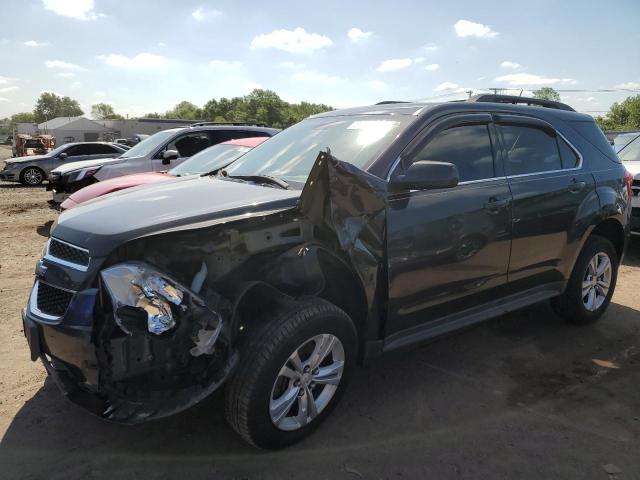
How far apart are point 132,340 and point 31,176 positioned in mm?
17917

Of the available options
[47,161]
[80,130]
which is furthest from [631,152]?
[80,130]

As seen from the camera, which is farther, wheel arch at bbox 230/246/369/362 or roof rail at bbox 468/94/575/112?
roof rail at bbox 468/94/575/112

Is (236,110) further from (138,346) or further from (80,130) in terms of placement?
(138,346)

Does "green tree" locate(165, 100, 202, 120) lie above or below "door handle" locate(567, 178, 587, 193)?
above

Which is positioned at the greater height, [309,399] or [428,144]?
[428,144]

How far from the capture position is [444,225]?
3.16m

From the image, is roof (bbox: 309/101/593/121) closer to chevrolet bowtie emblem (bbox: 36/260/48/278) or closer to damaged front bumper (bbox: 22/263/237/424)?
damaged front bumper (bbox: 22/263/237/424)

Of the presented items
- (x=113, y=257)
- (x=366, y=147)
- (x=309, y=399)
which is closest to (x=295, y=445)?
(x=309, y=399)

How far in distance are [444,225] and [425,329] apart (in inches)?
27.2

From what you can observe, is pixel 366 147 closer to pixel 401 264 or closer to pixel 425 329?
pixel 401 264

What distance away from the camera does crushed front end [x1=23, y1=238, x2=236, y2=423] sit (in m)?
2.28

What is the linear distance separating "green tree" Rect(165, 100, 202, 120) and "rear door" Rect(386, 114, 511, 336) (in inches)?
4968

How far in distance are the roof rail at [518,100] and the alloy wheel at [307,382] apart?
7.29 feet

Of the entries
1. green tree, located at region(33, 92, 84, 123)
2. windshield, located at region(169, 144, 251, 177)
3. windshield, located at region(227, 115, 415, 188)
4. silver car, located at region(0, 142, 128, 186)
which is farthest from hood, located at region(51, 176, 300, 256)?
green tree, located at region(33, 92, 84, 123)
